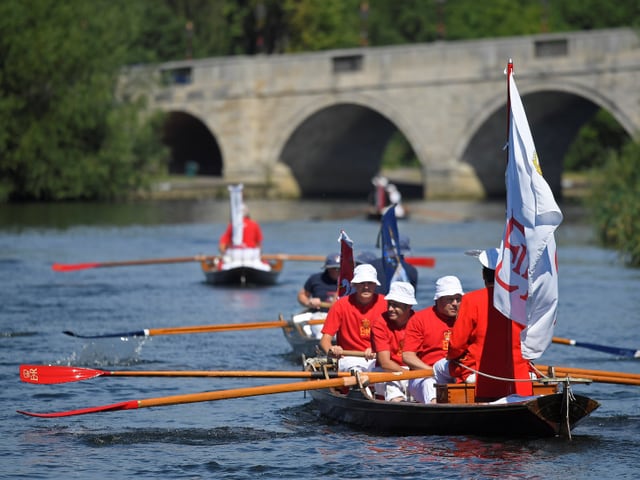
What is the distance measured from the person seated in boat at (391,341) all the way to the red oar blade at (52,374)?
2.51 meters

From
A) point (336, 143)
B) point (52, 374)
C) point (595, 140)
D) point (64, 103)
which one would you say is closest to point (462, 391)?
point (52, 374)

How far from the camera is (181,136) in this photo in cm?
6359

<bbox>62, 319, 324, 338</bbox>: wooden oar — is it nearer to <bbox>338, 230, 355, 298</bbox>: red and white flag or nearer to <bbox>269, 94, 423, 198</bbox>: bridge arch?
<bbox>338, 230, 355, 298</bbox>: red and white flag

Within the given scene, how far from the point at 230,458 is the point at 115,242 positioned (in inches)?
864

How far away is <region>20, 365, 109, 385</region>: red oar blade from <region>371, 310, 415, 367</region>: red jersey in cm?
249

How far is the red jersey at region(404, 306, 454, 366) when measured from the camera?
465 inches

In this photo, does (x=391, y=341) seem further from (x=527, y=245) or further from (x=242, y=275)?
(x=242, y=275)

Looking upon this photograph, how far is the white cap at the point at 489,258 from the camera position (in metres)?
10.7

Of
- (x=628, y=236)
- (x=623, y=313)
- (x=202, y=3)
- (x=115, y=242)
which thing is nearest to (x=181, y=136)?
(x=202, y=3)

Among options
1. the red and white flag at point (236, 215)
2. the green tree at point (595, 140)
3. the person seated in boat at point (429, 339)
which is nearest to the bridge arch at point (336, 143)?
the green tree at point (595, 140)

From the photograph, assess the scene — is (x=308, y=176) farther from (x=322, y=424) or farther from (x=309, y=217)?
(x=322, y=424)

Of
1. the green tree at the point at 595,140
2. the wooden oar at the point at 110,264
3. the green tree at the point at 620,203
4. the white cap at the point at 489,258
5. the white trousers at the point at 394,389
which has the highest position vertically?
the green tree at the point at 595,140

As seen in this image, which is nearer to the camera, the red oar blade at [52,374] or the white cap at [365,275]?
the red oar blade at [52,374]

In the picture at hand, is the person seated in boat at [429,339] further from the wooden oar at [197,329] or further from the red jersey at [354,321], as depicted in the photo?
the wooden oar at [197,329]
